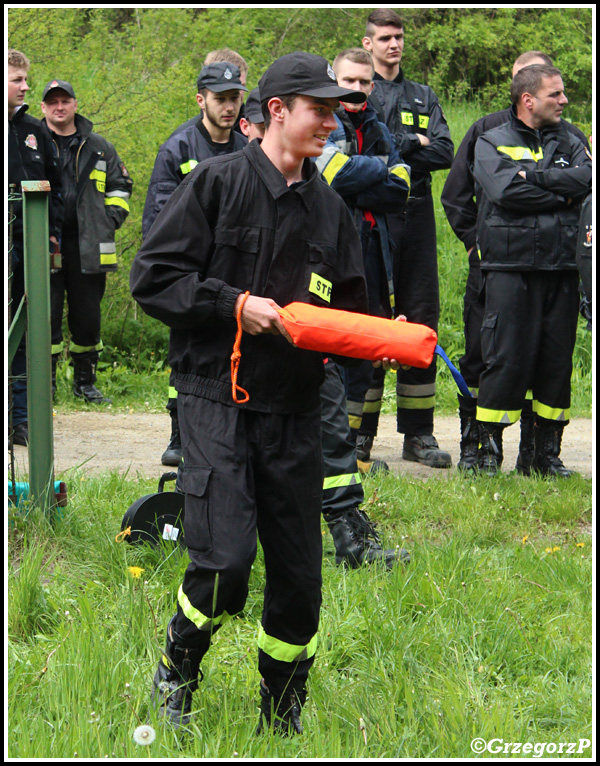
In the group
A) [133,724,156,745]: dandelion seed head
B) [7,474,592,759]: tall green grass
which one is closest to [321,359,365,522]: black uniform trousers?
[7,474,592,759]: tall green grass

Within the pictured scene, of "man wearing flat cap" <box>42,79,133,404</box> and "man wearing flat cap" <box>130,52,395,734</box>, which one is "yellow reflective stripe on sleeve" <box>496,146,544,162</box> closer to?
"man wearing flat cap" <box>130,52,395,734</box>

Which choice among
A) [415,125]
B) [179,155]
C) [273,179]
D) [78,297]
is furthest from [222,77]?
[78,297]

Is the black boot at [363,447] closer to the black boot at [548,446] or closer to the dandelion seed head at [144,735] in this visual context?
the black boot at [548,446]

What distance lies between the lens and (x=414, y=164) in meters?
7.21

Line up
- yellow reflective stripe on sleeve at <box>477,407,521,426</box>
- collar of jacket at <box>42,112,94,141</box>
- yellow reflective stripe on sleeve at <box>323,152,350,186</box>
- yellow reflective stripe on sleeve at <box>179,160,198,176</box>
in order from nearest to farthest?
yellow reflective stripe on sleeve at <box>323,152,350,186</box> < yellow reflective stripe on sleeve at <box>179,160,198,176</box> < yellow reflective stripe on sleeve at <box>477,407,521,426</box> < collar of jacket at <box>42,112,94,141</box>

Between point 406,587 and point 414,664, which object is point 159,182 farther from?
point 414,664

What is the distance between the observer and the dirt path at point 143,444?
7.07 m

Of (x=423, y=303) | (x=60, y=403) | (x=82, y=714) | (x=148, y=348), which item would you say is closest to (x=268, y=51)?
(x=148, y=348)

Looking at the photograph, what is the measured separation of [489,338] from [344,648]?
321 cm

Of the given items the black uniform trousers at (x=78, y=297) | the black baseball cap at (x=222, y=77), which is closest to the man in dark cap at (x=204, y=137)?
the black baseball cap at (x=222, y=77)

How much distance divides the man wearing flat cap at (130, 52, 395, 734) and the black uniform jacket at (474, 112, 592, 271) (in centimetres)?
334

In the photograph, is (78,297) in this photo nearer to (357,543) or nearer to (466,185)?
(466,185)

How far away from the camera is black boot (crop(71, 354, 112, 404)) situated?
30.2 ft

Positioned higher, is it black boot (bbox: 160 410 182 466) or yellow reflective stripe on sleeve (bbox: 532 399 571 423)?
yellow reflective stripe on sleeve (bbox: 532 399 571 423)
